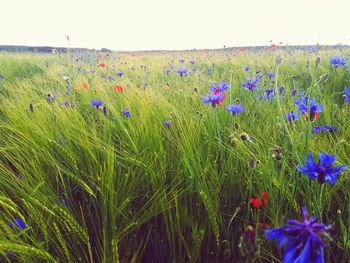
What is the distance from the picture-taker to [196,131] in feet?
4.36

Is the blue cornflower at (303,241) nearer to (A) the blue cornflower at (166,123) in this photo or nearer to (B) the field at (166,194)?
(B) the field at (166,194)

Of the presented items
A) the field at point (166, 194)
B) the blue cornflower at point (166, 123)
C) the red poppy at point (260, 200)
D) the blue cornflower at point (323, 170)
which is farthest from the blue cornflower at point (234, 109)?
the blue cornflower at point (323, 170)

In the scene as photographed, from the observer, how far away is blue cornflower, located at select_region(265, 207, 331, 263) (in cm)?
37

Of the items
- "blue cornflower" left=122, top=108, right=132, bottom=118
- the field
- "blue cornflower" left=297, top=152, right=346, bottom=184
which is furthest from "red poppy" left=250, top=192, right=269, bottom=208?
"blue cornflower" left=122, top=108, right=132, bottom=118

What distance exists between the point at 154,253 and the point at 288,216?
1.29 ft

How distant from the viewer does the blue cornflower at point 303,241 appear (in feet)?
1.22

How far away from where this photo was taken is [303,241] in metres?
0.38

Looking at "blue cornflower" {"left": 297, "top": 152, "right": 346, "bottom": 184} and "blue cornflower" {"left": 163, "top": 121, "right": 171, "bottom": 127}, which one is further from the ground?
"blue cornflower" {"left": 297, "top": 152, "right": 346, "bottom": 184}

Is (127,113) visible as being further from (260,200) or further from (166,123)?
(260,200)

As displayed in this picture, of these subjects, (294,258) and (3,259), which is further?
(3,259)

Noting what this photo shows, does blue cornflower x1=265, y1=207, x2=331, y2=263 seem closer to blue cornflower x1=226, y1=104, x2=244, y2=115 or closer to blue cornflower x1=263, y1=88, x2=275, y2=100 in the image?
blue cornflower x1=226, y1=104, x2=244, y2=115

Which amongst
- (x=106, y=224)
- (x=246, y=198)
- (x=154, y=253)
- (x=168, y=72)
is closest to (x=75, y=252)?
(x=106, y=224)

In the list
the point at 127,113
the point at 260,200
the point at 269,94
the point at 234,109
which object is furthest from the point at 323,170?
the point at 269,94

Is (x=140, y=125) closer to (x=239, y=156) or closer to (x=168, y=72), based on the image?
(x=239, y=156)
